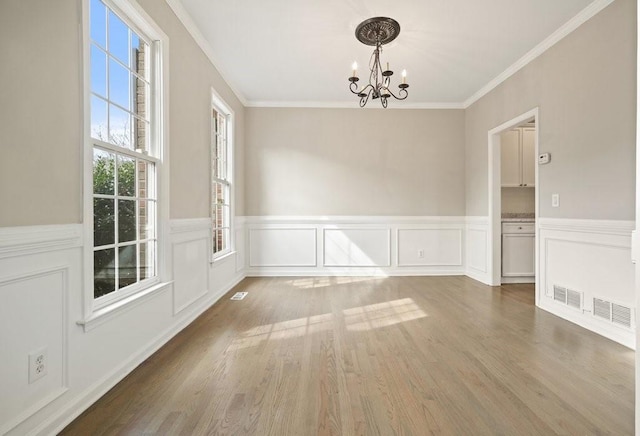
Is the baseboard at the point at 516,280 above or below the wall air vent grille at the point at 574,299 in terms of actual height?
below

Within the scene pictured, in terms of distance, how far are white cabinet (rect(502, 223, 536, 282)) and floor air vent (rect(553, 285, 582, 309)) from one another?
131cm

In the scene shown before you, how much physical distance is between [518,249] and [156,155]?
4.53 metres

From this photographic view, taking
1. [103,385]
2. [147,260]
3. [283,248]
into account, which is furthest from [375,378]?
[283,248]

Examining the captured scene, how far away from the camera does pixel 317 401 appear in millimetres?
1774

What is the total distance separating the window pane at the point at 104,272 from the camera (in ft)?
6.18

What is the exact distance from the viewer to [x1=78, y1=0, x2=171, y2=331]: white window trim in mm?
1701

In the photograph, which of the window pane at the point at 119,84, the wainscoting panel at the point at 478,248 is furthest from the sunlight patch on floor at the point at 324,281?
the window pane at the point at 119,84

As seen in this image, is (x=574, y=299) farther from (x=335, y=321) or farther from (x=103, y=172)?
(x=103, y=172)

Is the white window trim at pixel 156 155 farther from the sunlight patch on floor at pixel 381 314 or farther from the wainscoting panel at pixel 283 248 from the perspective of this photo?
the wainscoting panel at pixel 283 248

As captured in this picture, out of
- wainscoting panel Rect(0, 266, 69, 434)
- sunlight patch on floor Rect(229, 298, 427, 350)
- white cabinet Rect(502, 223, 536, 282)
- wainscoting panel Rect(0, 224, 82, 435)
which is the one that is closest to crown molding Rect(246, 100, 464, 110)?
white cabinet Rect(502, 223, 536, 282)

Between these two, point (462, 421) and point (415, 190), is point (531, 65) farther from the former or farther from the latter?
point (462, 421)

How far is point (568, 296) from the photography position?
125 inches

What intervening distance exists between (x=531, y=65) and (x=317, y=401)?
3943 mm

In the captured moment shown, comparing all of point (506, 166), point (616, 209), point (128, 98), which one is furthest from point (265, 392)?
point (506, 166)
